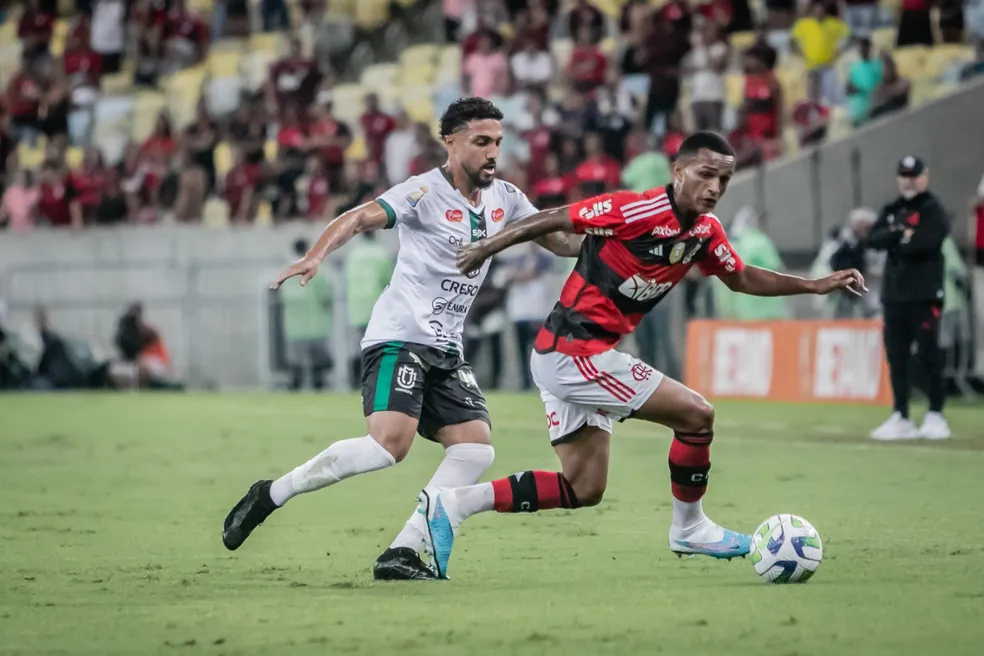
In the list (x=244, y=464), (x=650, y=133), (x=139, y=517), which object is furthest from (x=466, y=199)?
(x=650, y=133)

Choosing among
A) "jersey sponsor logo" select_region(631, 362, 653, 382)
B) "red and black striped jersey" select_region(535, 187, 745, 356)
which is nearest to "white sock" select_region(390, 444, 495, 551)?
"red and black striped jersey" select_region(535, 187, 745, 356)

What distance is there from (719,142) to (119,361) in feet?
60.1

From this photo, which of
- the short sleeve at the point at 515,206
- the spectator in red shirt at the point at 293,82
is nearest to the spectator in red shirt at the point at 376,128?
the spectator in red shirt at the point at 293,82

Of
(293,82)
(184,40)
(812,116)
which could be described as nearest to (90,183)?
(293,82)

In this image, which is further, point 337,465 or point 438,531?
point 337,465

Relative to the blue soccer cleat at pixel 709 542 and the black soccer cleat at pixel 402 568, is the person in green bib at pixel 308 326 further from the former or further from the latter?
the black soccer cleat at pixel 402 568

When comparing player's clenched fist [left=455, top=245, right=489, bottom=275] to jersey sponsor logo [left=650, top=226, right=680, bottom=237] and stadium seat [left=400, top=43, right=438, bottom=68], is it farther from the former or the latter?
stadium seat [left=400, top=43, right=438, bottom=68]

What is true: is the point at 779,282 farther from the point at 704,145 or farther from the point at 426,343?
the point at 426,343

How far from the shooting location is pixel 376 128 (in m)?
25.2

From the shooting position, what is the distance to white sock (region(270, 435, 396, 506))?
7.86m

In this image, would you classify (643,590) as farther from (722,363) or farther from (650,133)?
(650,133)

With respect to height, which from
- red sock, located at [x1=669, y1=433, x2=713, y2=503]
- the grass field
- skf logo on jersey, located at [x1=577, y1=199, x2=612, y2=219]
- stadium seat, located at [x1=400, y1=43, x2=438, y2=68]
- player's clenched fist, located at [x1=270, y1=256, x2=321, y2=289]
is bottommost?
the grass field

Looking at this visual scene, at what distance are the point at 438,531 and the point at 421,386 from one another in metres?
0.69

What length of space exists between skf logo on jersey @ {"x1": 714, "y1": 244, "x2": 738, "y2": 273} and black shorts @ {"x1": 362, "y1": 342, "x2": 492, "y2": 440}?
52.2 inches
